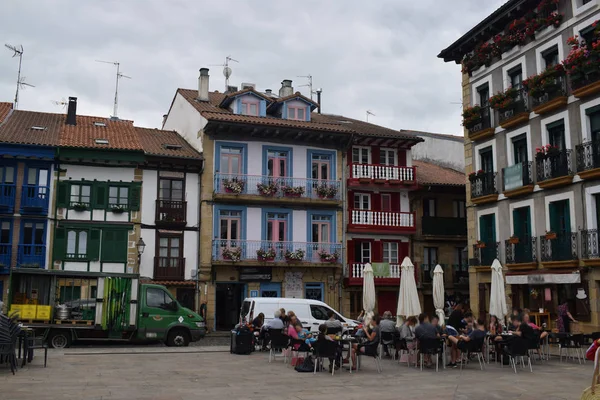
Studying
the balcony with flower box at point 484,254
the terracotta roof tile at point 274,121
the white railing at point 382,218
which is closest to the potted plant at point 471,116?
the balcony with flower box at point 484,254

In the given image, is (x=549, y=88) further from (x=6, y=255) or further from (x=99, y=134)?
(x=6, y=255)

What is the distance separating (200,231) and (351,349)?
16.9 meters

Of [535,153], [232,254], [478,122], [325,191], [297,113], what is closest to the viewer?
[535,153]

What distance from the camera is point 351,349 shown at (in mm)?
17500

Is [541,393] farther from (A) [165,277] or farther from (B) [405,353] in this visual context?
(A) [165,277]

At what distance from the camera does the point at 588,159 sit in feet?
75.1

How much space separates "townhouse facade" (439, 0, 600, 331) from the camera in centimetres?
2289

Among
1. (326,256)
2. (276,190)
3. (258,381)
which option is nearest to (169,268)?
(276,190)

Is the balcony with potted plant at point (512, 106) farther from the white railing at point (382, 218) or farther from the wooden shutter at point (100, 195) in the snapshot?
the wooden shutter at point (100, 195)

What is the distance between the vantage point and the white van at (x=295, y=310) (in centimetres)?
2470

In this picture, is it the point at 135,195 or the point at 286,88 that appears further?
the point at 286,88

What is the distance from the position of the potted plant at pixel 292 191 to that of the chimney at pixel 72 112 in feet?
38.7

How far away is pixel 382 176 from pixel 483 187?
8564 mm

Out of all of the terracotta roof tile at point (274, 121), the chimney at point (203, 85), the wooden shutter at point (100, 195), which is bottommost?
the wooden shutter at point (100, 195)
